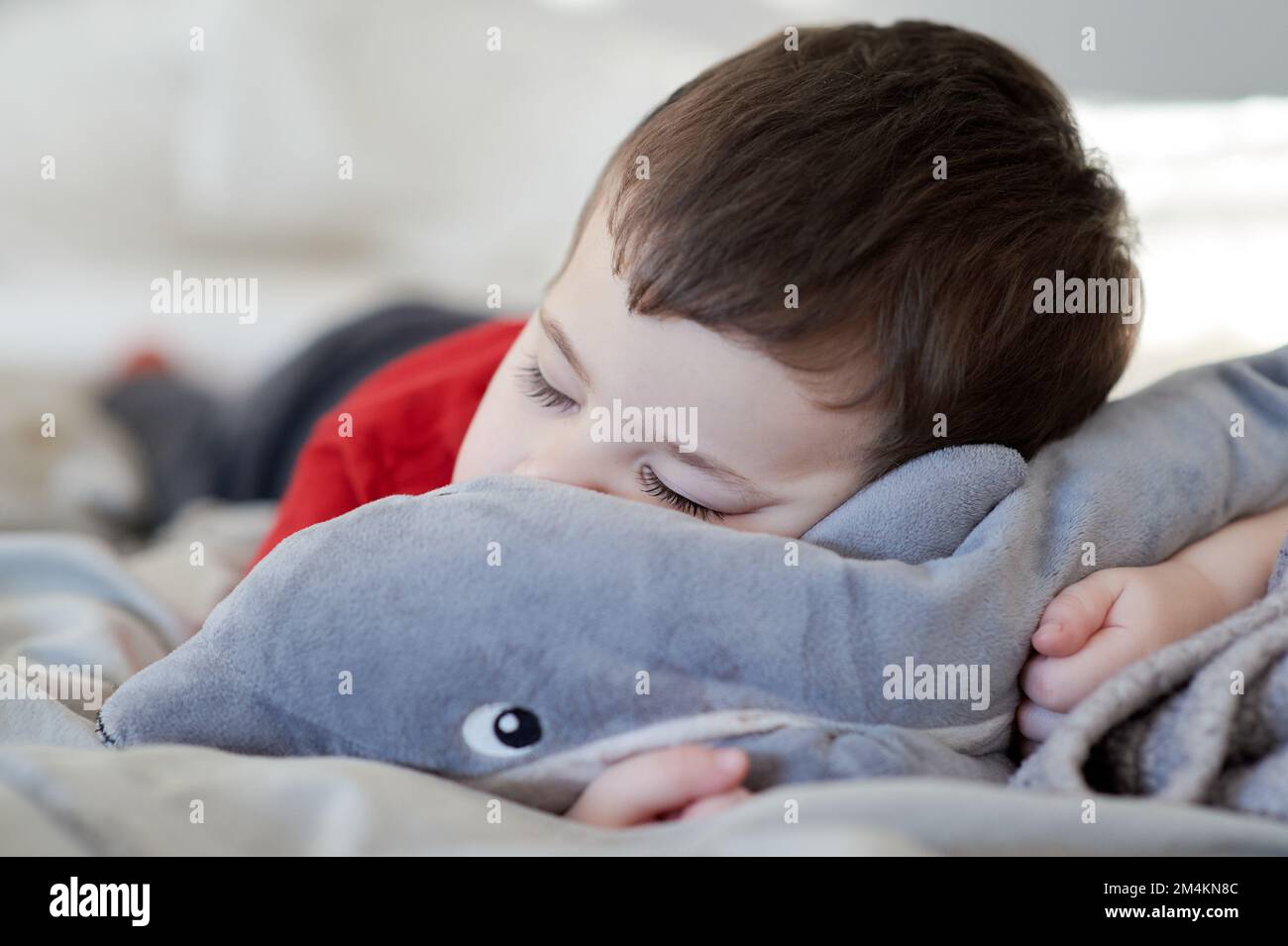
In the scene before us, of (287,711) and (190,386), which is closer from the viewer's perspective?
(287,711)

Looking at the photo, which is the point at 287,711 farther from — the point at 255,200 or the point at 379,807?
the point at 255,200

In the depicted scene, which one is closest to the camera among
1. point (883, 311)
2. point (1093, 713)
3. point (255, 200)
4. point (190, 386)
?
point (1093, 713)

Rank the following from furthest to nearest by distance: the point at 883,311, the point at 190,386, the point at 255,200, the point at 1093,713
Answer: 1. the point at 255,200
2. the point at 190,386
3. the point at 883,311
4. the point at 1093,713

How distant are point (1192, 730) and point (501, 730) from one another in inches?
15.2

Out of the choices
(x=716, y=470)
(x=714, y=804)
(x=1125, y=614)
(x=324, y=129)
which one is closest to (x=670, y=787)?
(x=714, y=804)

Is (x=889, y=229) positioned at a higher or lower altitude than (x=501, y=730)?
higher

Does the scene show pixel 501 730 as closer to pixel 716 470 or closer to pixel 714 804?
pixel 714 804

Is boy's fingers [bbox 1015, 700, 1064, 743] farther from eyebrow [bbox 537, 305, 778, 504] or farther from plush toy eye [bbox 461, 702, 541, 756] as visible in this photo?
plush toy eye [bbox 461, 702, 541, 756]

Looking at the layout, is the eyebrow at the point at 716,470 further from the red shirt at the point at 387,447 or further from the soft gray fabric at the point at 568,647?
the red shirt at the point at 387,447

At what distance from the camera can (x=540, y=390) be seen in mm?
845

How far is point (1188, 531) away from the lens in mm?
845

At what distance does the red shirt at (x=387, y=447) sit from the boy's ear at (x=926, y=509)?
1.29 feet
